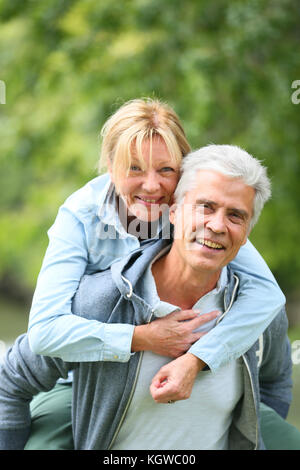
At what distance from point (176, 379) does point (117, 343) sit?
0.19m

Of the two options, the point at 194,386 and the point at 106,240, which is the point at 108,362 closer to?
the point at 194,386

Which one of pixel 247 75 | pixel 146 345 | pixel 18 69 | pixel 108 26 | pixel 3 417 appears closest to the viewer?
pixel 146 345

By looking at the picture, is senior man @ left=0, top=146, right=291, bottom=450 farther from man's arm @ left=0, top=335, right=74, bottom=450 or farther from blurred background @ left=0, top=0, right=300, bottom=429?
blurred background @ left=0, top=0, right=300, bottom=429

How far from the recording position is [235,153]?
1809 mm

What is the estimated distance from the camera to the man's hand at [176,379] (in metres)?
1.75

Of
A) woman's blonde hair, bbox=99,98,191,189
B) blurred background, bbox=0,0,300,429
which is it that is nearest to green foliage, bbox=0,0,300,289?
blurred background, bbox=0,0,300,429

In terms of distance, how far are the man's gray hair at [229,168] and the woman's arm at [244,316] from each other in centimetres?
21

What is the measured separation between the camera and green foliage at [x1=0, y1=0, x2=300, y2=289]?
5.65 meters

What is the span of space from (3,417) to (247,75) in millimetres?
4457

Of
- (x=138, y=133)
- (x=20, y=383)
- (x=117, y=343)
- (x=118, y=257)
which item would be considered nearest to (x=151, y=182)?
(x=138, y=133)

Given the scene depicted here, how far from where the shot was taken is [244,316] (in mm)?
1895

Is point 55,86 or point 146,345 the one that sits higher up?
point 55,86

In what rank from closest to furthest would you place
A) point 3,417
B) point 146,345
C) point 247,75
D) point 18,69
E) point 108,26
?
1. point 146,345
2. point 3,417
3. point 247,75
4. point 108,26
5. point 18,69
